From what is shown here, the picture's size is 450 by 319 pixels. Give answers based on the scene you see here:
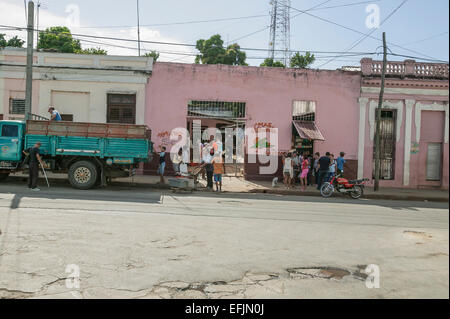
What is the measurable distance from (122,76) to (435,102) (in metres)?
15.3

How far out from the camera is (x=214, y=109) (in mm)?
18922

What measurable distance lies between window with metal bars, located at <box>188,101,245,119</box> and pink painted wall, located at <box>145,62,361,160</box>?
24cm

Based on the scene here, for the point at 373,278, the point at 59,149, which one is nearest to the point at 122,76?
the point at 59,149

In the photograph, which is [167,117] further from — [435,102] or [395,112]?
[435,102]

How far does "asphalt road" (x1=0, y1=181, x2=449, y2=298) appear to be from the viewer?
422cm

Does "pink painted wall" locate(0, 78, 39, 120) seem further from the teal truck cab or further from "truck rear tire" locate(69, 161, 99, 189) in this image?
"truck rear tire" locate(69, 161, 99, 189)

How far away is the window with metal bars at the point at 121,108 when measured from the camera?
18734mm

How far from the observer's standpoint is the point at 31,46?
1577 centimetres

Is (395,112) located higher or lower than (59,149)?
higher

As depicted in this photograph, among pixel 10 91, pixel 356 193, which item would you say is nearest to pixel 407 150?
pixel 356 193

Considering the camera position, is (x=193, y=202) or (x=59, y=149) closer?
(x=193, y=202)

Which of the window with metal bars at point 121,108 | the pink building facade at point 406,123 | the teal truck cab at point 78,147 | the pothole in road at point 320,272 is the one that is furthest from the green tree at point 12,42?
the pothole in road at point 320,272

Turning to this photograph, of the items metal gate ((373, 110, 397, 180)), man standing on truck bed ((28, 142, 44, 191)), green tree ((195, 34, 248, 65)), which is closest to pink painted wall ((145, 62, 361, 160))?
metal gate ((373, 110, 397, 180))
